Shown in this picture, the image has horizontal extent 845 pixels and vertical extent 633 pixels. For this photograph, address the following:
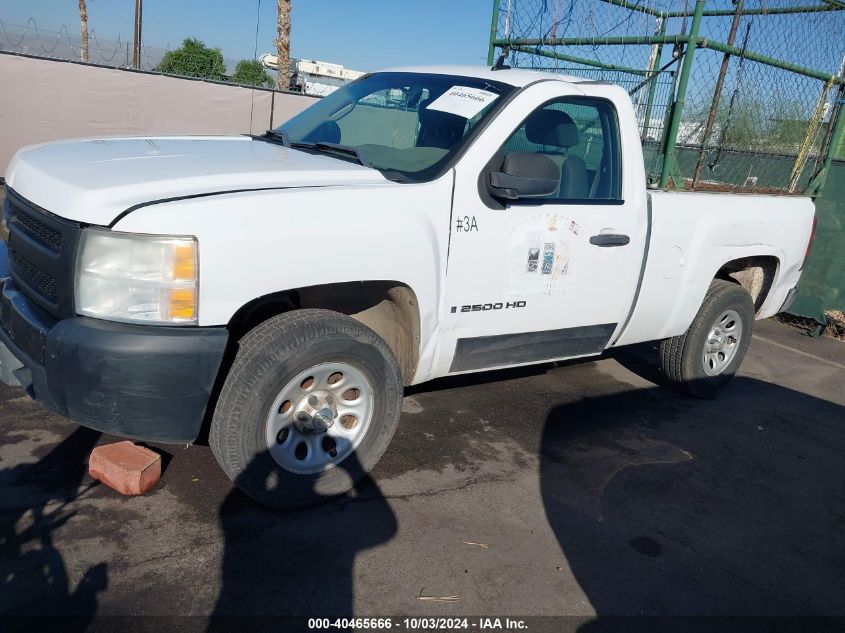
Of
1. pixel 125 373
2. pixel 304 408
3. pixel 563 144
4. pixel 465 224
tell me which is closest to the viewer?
pixel 125 373

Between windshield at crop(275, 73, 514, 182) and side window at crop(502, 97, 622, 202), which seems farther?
side window at crop(502, 97, 622, 202)

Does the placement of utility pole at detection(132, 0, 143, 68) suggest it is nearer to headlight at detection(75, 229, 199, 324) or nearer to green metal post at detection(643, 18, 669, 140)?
green metal post at detection(643, 18, 669, 140)

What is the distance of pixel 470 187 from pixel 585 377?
8.80 feet

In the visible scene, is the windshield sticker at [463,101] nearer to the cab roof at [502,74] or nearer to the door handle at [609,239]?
the cab roof at [502,74]

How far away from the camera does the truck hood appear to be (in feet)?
9.15

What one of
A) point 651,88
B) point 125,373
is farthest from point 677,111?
point 125,373

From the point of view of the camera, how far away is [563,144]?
423cm

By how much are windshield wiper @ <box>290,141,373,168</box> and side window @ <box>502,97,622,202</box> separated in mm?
984

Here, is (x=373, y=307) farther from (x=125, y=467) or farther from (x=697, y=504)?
(x=697, y=504)

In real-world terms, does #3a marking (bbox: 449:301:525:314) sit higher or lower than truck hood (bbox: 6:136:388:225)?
lower

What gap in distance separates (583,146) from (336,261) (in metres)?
1.92

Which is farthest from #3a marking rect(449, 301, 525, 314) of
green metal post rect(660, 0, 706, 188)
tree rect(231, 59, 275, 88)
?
tree rect(231, 59, 275, 88)

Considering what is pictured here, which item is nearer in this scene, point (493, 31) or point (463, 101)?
point (463, 101)

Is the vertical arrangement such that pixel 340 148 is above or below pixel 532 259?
above
